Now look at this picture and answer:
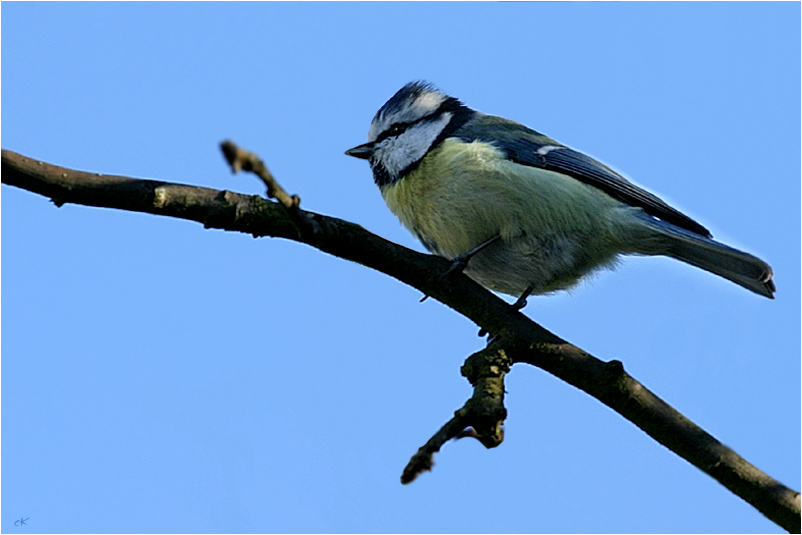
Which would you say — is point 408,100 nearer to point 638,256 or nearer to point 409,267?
point 638,256

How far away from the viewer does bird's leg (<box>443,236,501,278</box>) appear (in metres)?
2.53

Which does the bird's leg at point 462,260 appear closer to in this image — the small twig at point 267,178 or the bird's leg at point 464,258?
the bird's leg at point 464,258

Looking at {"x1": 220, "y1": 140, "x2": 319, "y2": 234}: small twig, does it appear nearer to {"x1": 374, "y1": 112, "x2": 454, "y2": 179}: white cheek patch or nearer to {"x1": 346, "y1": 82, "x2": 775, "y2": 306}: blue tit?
{"x1": 346, "y1": 82, "x2": 775, "y2": 306}: blue tit

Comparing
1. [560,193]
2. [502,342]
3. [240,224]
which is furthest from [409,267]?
[560,193]

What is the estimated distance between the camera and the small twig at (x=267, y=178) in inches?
53.1

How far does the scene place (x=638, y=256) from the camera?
3.22 meters

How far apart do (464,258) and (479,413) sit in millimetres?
909

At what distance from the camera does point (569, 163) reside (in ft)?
10.8

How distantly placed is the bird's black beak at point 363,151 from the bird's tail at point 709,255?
1.20 m

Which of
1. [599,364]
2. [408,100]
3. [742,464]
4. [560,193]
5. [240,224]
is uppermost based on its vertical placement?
[408,100]

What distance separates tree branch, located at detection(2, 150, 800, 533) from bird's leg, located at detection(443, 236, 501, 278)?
3 cm

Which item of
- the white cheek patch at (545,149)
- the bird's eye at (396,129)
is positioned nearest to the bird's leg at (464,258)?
the white cheek patch at (545,149)

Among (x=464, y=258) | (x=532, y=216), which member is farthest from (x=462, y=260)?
(x=532, y=216)

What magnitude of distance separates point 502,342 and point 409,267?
35 centimetres
